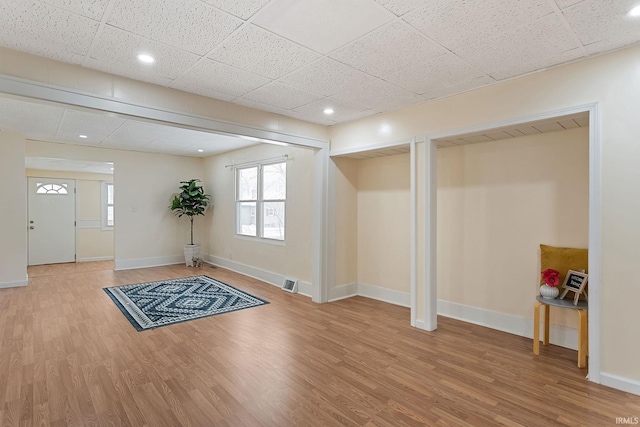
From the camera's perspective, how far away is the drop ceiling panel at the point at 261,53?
2.29 metres

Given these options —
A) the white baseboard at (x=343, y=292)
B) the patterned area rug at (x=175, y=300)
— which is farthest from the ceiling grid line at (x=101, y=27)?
the white baseboard at (x=343, y=292)

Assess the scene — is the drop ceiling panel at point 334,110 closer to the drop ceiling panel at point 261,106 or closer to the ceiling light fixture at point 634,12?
the drop ceiling panel at point 261,106

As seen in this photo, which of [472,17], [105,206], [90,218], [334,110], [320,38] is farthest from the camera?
[105,206]

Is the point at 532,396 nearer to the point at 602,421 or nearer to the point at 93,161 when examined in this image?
the point at 602,421

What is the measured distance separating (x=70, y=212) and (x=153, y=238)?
249cm

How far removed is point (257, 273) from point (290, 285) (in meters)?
1.12

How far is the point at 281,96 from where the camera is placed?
3510 mm

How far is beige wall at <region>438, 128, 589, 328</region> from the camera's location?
10.2ft

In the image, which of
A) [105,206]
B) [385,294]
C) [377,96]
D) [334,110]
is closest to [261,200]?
[334,110]

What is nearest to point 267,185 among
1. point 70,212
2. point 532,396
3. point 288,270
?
point 288,270

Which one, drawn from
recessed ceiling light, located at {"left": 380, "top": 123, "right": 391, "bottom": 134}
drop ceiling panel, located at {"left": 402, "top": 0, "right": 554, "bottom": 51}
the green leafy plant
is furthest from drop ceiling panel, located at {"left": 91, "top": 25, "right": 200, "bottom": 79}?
the green leafy plant

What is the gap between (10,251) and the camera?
529 centimetres

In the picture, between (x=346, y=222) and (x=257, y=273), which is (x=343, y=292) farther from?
(x=257, y=273)

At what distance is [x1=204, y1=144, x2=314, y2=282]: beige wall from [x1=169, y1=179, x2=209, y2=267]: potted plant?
329 millimetres
